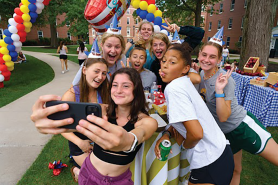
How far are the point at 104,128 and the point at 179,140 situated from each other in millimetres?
1022

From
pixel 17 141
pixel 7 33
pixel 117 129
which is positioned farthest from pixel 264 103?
pixel 7 33

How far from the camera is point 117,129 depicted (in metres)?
0.81

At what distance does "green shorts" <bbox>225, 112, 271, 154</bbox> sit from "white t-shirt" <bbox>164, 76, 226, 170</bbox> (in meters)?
0.48

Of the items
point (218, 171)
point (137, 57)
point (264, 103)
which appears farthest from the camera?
point (264, 103)

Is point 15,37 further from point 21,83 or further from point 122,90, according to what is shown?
point 122,90

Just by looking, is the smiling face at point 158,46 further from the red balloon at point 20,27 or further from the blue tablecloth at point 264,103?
the red balloon at point 20,27

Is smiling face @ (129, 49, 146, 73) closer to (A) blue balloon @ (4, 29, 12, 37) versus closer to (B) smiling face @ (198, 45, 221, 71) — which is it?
(B) smiling face @ (198, 45, 221, 71)

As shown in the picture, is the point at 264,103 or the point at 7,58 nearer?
the point at 264,103

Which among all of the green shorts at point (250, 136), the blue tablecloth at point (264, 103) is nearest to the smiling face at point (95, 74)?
the green shorts at point (250, 136)

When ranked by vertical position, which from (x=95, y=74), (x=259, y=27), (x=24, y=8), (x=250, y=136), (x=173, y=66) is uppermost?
(x=24, y=8)

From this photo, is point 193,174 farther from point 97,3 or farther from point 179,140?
point 97,3

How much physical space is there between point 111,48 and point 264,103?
417 cm

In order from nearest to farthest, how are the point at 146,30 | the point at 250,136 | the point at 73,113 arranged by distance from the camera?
the point at 73,113 < the point at 250,136 < the point at 146,30

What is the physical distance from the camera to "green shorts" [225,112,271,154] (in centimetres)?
172
